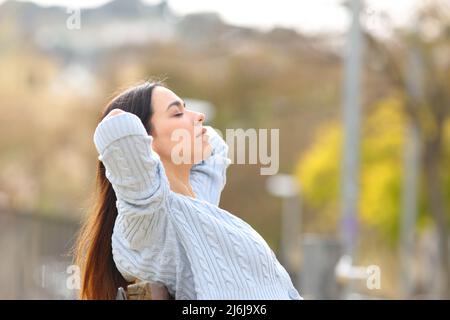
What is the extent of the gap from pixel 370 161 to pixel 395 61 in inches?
293

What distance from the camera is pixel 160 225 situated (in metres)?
3.62

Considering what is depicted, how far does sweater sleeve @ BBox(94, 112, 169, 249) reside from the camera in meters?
3.48

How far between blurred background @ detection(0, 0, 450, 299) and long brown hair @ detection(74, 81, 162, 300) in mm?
9114

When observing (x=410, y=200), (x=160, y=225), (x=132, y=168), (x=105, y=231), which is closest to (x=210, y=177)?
(x=105, y=231)

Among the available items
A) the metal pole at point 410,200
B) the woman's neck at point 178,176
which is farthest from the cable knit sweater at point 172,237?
the metal pole at point 410,200

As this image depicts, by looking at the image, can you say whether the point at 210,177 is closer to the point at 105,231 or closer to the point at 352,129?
the point at 105,231

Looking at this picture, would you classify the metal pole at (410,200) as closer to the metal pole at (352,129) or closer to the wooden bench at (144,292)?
the metal pole at (352,129)

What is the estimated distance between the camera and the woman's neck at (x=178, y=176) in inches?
150

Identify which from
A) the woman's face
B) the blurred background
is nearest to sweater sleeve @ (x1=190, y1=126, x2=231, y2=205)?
the woman's face

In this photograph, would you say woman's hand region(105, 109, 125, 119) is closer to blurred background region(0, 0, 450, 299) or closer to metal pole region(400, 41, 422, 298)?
blurred background region(0, 0, 450, 299)

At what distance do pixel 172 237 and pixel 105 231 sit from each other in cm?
28

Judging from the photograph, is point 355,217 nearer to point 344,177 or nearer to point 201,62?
point 344,177
